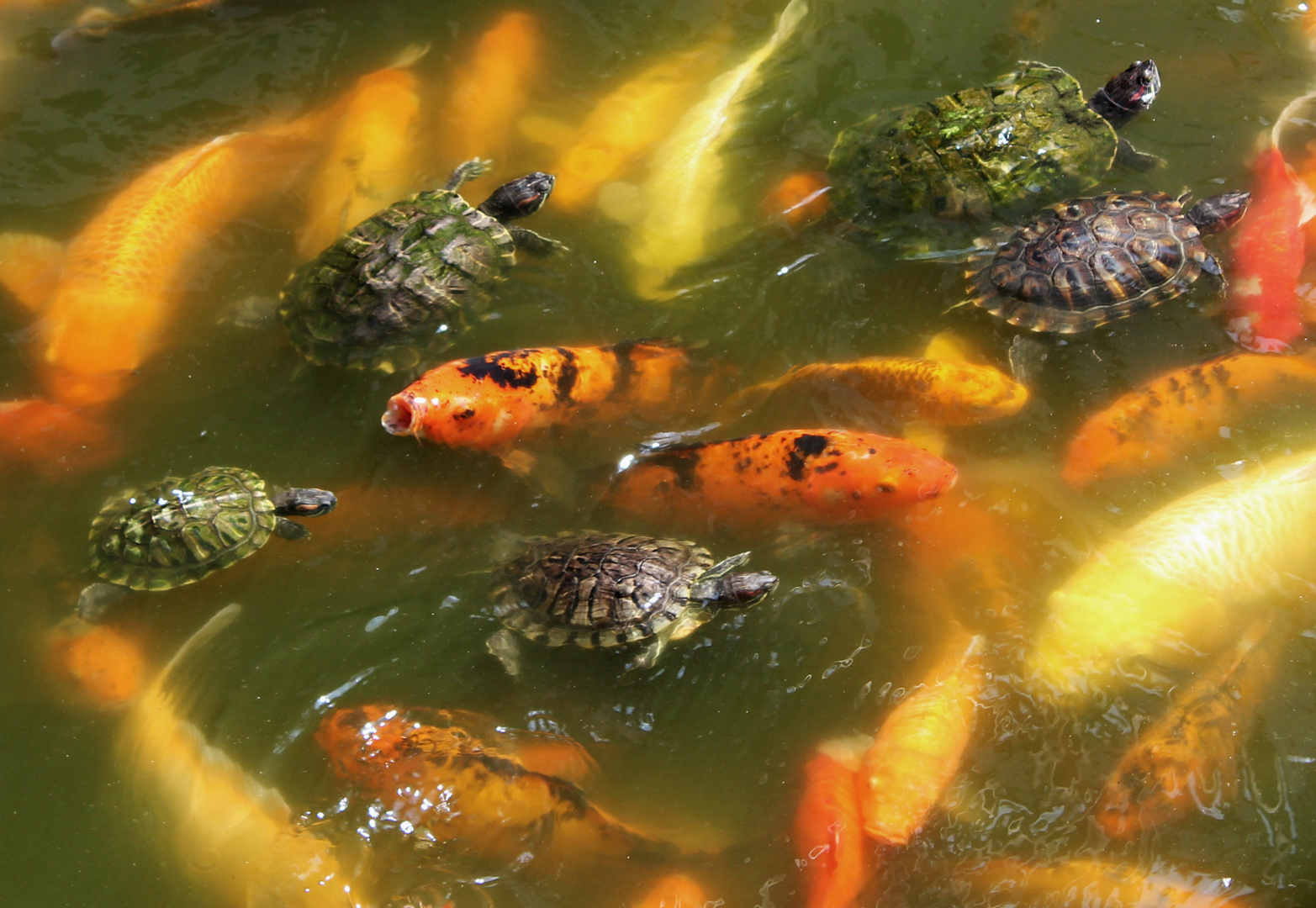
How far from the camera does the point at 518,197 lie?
504 centimetres

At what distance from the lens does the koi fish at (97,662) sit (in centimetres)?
381

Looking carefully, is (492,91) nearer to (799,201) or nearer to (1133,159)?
(799,201)

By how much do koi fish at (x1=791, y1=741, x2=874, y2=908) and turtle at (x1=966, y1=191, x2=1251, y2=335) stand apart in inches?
99.7

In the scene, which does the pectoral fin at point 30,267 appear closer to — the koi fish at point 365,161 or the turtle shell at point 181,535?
the koi fish at point 365,161

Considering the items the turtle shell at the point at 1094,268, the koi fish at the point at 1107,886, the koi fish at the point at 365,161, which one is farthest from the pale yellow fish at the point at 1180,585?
the koi fish at the point at 365,161

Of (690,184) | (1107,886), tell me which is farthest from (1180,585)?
(690,184)

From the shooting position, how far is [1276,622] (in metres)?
3.75

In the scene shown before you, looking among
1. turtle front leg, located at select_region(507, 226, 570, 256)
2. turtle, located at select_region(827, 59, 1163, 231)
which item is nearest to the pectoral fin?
turtle front leg, located at select_region(507, 226, 570, 256)

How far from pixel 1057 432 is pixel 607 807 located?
2.78 meters

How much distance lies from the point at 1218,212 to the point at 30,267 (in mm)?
6697

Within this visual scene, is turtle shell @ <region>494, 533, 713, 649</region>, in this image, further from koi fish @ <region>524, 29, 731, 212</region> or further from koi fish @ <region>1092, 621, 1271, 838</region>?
koi fish @ <region>524, 29, 731, 212</region>

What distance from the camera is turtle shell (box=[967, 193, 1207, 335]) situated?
4488mm

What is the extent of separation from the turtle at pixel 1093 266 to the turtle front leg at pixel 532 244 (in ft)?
7.77

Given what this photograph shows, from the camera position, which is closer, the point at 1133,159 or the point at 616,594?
the point at 616,594
